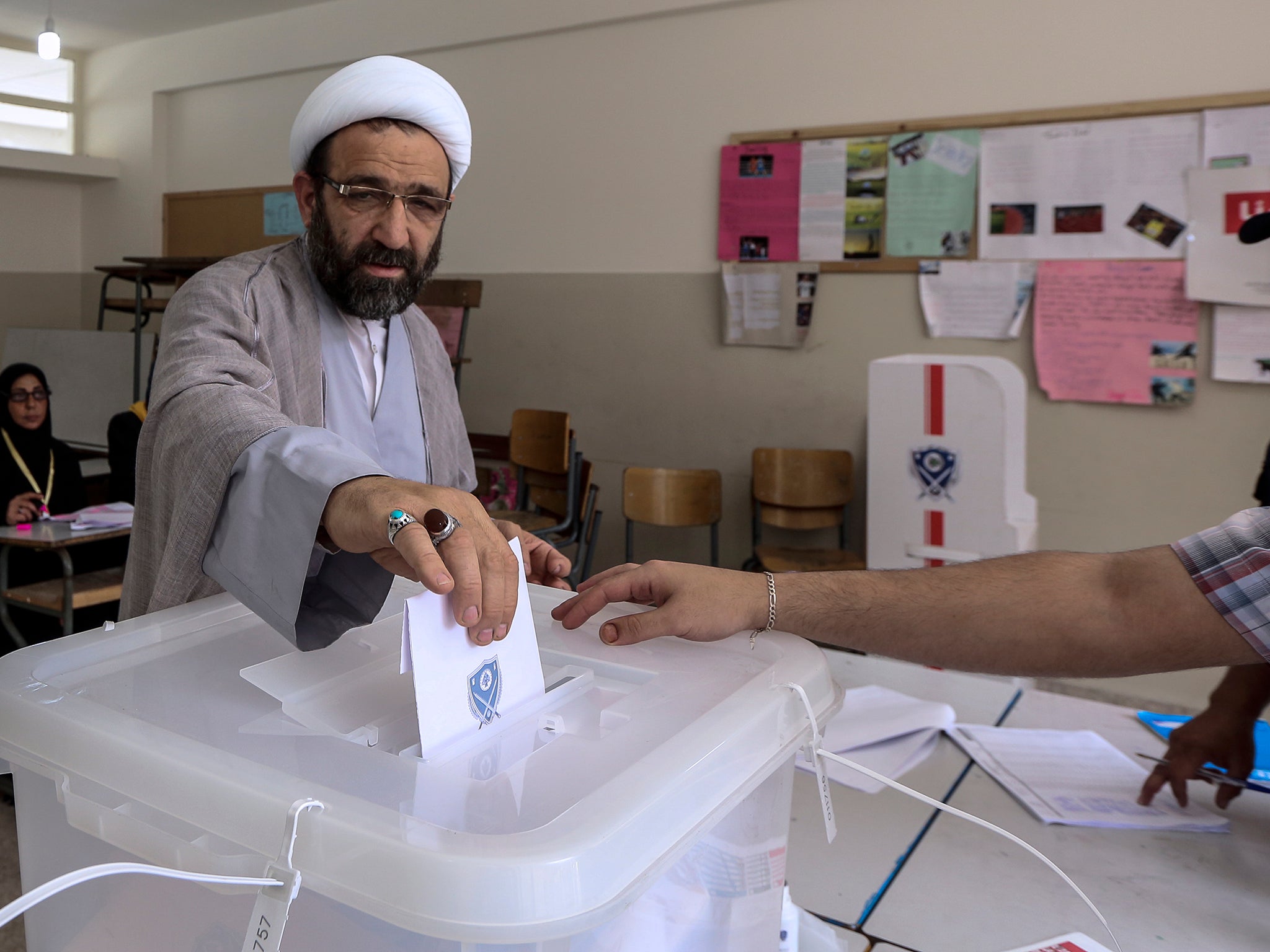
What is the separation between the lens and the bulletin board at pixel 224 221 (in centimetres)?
598

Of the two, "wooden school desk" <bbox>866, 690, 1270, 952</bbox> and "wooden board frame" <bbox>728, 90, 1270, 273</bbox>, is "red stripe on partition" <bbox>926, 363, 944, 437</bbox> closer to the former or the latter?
"wooden board frame" <bbox>728, 90, 1270, 273</bbox>

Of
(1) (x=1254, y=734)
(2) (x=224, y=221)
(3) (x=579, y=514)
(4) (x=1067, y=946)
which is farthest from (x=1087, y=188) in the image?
(2) (x=224, y=221)

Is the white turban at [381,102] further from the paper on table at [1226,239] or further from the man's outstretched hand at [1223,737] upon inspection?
the paper on table at [1226,239]

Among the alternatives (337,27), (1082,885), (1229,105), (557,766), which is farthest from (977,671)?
(337,27)

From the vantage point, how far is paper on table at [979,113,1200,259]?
3430 mm

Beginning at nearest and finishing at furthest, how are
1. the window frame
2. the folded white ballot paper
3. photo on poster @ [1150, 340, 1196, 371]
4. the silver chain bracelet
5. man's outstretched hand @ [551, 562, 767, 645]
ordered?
the folded white ballot paper < man's outstretched hand @ [551, 562, 767, 645] < the silver chain bracelet < photo on poster @ [1150, 340, 1196, 371] < the window frame

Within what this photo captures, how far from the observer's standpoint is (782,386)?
168 inches

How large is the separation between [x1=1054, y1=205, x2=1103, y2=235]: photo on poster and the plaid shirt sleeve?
2.85 metres

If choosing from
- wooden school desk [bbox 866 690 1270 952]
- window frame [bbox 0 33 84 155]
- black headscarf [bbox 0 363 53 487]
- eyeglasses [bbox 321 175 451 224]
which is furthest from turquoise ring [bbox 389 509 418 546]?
window frame [bbox 0 33 84 155]

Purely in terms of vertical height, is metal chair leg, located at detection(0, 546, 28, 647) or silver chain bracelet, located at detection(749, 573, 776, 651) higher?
silver chain bracelet, located at detection(749, 573, 776, 651)

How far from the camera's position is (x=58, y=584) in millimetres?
3201

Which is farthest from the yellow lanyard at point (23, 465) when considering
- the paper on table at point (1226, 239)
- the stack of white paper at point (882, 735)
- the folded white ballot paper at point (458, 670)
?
the paper on table at point (1226, 239)

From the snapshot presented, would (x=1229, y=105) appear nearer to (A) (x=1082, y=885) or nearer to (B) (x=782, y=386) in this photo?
(B) (x=782, y=386)

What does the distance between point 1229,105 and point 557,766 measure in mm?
3664
